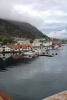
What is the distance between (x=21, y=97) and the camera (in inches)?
513

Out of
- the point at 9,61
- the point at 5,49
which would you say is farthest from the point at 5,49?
the point at 9,61

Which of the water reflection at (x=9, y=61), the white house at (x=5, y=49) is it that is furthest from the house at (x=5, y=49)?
the water reflection at (x=9, y=61)

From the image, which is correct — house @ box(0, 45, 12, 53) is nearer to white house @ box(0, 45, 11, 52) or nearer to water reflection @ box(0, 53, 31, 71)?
white house @ box(0, 45, 11, 52)

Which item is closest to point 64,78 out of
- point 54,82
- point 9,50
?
point 54,82

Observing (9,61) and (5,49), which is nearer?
(9,61)

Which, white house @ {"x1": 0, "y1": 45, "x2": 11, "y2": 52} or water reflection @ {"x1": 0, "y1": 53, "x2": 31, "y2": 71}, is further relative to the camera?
white house @ {"x1": 0, "y1": 45, "x2": 11, "y2": 52}

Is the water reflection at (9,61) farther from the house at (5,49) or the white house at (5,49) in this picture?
the white house at (5,49)

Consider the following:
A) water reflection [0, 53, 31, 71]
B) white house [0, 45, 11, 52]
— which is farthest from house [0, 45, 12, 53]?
water reflection [0, 53, 31, 71]

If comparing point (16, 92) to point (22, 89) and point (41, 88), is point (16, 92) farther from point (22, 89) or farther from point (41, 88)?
point (41, 88)

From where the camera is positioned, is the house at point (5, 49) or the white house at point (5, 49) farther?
the white house at point (5, 49)

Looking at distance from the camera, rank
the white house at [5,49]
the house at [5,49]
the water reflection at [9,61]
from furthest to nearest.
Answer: the white house at [5,49] < the house at [5,49] < the water reflection at [9,61]

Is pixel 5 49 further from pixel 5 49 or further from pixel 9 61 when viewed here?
pixel 9 61

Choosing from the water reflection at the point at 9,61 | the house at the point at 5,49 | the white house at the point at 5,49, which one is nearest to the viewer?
the water reflection at the point at 9,61

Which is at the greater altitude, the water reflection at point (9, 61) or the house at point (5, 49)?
the house at point (5, 49)
